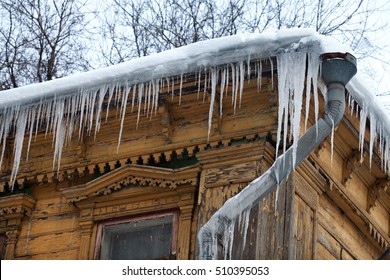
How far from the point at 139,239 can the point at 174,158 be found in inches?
35.5


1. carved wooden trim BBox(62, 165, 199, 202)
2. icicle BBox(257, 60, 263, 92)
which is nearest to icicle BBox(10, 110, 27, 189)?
carved wooden trim BBox(62, 165, 199, 202)

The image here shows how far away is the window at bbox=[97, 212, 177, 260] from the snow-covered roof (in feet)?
3.39

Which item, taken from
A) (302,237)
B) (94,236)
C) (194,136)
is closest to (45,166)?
(94,236)

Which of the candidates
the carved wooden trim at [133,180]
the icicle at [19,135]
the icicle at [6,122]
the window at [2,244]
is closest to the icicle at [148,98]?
the carved wooden trim at [133,180]

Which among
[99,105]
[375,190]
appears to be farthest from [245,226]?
[375,190]

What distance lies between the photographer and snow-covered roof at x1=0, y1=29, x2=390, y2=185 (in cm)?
968

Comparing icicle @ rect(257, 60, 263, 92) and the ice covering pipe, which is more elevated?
icicle @ rect(257, 60, 263, 92)

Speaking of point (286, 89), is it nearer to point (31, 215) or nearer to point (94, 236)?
point (94, 236)

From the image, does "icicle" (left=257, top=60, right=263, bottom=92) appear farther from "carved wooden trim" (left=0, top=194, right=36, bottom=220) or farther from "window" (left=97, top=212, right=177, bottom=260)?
"carved wooden trim" (left=0, top=194, right=36, bottom=220)

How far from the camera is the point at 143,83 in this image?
10.3m

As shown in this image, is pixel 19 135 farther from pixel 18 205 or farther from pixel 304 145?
pixel 304 145

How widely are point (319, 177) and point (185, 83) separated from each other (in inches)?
68.3

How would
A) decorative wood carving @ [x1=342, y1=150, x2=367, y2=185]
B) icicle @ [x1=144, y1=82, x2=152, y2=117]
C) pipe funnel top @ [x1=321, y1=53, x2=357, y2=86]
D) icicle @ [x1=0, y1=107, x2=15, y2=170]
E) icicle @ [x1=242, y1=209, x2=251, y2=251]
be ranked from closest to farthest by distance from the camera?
pipe funnel top @ [x1=321, y1=53, x2=357, y2=86], icicle @ [x1=242, y1=209, x2=251, y2=251], icicle @ [x1=144, y1=82, x2=152, y2=117], icicle @ [x1=0, y1=107, x2=15, y2=170], decorative wood carving @ [x1=342, y1=150, x2=367, y2=185]

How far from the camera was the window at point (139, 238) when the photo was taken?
410 inches
